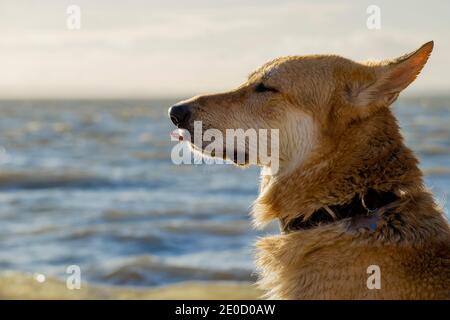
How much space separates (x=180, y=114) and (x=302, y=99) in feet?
2.82

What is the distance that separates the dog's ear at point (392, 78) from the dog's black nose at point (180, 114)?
1.18 metres

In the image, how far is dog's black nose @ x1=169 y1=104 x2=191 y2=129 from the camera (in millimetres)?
5438

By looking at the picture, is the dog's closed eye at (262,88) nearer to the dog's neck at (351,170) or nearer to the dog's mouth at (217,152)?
the dog's mouth at (217,152)

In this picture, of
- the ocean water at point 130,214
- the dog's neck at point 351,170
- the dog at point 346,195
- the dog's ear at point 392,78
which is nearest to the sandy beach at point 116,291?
the ocean water at point 130,214

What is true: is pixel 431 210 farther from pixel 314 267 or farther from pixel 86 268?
pixel 86 268

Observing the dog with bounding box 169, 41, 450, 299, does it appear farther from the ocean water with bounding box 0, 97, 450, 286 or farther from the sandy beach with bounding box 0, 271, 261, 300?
the sandy beach with bounding box 0, 271, 261, 300

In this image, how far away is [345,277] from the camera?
4.68 metres

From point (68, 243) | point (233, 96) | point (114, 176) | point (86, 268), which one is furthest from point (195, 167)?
point (233, 96)

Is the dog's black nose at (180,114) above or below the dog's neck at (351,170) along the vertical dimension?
above

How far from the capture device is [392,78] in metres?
4.89

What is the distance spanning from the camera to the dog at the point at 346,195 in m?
4.65

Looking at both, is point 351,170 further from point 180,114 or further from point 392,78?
point 180,114

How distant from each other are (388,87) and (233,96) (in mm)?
1195

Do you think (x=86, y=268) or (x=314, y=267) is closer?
(x=314, y=267)
